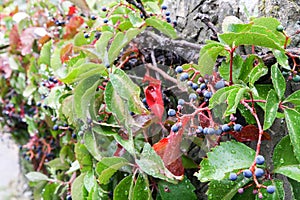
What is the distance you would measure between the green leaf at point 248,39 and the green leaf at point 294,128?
11cm

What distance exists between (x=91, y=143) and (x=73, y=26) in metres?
0.62

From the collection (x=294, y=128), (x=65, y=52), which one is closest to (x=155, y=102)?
(x=294, y=128)

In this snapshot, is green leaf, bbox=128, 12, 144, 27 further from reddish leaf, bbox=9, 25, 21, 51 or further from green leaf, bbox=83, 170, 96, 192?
reddish leaf, bbox=9, 25, 21, 51

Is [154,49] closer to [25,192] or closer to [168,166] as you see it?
[168,166]

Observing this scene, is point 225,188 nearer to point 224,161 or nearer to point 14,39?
point 224,161

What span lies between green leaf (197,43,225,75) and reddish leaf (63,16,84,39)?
73cm

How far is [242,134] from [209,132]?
0.08 m

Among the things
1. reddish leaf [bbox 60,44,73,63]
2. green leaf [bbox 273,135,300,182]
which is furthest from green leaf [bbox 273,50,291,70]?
reddish leaf [bbox 60,44,73,63]

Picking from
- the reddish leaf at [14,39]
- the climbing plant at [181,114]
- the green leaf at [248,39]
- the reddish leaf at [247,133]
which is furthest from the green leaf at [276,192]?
the reddish leaf at [14,39]

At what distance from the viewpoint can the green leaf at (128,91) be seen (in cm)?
70

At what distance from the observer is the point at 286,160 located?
1.96 feet

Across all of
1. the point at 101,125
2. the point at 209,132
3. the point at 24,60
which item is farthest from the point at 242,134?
the point at 24,60

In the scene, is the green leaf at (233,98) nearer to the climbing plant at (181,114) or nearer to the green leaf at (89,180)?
the climbing plant at (181,114)

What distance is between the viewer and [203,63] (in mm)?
673
